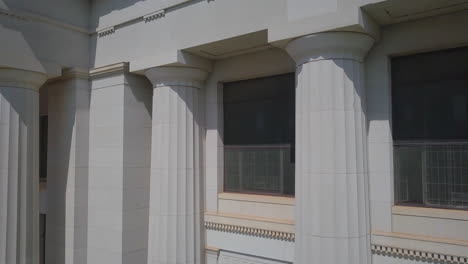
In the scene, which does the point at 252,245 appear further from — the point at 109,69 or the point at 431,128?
the point at 109,69

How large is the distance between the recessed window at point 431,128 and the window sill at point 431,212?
0.12 metres

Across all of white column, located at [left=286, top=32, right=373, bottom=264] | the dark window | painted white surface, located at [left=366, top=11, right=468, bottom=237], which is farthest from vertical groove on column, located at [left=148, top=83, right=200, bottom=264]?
the dark window

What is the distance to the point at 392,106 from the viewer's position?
18.2 ft

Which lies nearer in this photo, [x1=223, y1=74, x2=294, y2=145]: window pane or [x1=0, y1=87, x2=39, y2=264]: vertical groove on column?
[x1=223, y1=74, x2=294, y2=145]: window pane

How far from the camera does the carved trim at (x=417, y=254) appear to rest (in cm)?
474

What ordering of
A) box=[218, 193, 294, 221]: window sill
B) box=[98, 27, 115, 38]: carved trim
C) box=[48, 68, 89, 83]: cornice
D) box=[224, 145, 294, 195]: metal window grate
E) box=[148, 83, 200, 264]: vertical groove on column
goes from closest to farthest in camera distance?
box=[218, 193, 294, 221]: window sill, box=[224, 145, 294, 195]: metal window grate, box=[148, 83, 200, 264]: vertical groove on column, box=[98, 27, 115, 38]: carved trim, box=[48, 68, 89, 83]: cornice

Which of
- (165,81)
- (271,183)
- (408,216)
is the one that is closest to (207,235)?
(271,183)

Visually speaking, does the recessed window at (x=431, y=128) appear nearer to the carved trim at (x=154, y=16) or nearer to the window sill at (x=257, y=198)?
the window sill at (x=257, y=198)

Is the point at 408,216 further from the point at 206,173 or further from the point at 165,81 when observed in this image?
the point at 165,81

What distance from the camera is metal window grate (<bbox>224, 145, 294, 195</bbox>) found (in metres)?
6.55

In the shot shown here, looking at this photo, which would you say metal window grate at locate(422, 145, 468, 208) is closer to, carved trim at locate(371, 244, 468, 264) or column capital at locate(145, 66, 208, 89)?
carved trim at locate(371, 244, 468, 264)

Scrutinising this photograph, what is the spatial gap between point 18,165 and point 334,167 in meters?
6.08

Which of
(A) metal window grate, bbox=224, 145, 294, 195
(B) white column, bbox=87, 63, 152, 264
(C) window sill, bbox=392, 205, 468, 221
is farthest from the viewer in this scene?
(B) white column, bbox=87, 63, 152, 264

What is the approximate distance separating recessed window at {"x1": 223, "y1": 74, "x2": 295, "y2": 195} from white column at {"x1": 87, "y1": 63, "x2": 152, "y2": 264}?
73.5 inches
